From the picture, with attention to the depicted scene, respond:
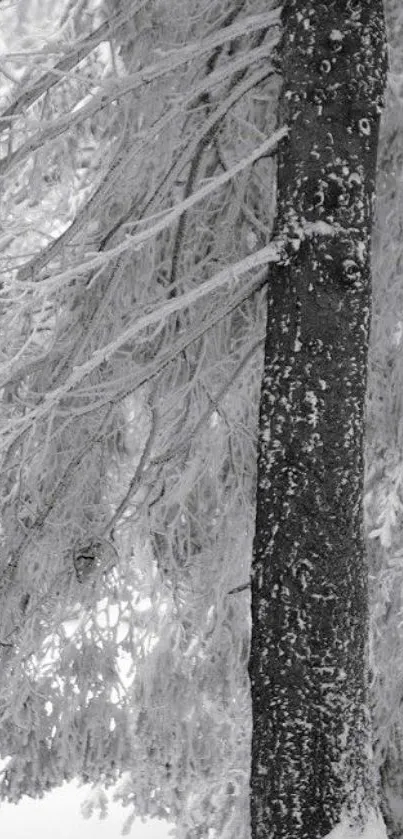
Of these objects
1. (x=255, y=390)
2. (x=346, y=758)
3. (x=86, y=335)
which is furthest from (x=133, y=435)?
(x=346, y=758)

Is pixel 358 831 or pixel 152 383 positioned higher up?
pixel 152 383

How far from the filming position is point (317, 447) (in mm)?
4281

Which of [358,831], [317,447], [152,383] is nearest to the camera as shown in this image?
[358,831]

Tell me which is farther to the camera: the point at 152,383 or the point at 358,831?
Answer: the point at 152,383

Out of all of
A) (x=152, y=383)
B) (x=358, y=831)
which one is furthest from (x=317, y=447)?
(x=152, y=383)

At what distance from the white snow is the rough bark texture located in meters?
0.04

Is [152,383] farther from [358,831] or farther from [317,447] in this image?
[358,831]

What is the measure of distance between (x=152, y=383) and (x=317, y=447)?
235 centimetres

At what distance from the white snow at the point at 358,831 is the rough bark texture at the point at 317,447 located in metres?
0.04

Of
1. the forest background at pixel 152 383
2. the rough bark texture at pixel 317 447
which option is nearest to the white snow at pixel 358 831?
the rough bark texture at pixel 317 447

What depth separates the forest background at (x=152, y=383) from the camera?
4.89 meters

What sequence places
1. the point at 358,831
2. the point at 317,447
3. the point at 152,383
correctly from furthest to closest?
the point at 152,383 → the point at 317,447 → the point at 358,831

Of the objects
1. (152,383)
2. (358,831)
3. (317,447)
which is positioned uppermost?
(152,383)

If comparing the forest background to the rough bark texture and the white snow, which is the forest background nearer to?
the rough bark texture
